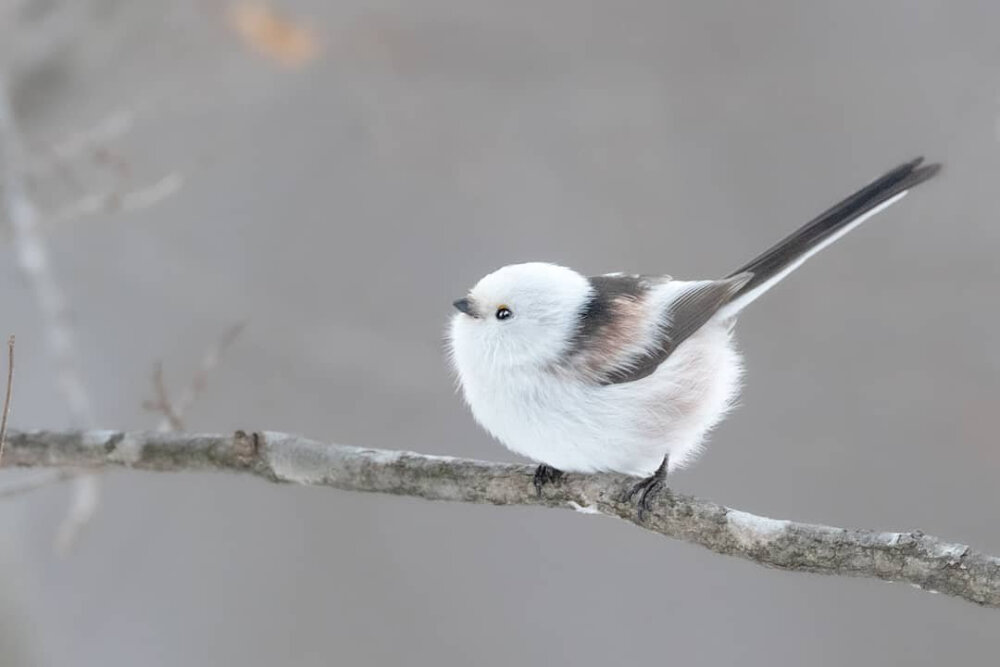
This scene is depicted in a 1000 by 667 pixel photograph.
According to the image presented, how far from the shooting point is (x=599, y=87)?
318 cm

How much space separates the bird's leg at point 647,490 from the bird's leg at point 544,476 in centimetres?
15

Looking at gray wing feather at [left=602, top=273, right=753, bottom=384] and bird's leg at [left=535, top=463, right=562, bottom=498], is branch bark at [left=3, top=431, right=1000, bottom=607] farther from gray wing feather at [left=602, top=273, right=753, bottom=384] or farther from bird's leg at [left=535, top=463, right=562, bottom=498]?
gray wing feather at [left=602, top=273, right=753, bottom=384]

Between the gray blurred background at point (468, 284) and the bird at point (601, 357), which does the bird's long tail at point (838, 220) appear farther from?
the gray blurred background at point (468, 284)

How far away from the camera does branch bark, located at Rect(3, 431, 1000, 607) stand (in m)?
1.24

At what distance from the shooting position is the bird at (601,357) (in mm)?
1730

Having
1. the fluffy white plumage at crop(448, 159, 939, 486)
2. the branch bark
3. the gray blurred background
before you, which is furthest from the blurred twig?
the fluffy white plumage at crop(448, 159, 939, 486)

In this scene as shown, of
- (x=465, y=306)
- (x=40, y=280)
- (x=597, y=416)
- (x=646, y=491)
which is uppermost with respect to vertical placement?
(x=40, y=280)

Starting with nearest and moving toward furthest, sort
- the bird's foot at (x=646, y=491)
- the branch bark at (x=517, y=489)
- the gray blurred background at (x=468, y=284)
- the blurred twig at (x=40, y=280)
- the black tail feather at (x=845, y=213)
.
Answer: the branch bark at (x=517, y=489)
the bird's foot at (x=646, y=491)
the black tail feather at (x=845, y=213)
the blurred twig at (x=40, y=280)
the gray blurred background at (x=468, y=284)

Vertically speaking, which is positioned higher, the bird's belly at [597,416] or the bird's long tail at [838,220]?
the bird's long tail at [838,220]

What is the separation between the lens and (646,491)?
5.28 ft

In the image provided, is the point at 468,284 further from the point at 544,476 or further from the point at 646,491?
the point at 646,491

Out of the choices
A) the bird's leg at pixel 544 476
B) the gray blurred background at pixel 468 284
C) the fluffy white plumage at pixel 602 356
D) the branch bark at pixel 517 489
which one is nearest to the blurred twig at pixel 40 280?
the gray blurred background at pixel 468 284

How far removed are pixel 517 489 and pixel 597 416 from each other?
184 millimetres

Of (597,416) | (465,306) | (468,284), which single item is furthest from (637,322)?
(468,284)
